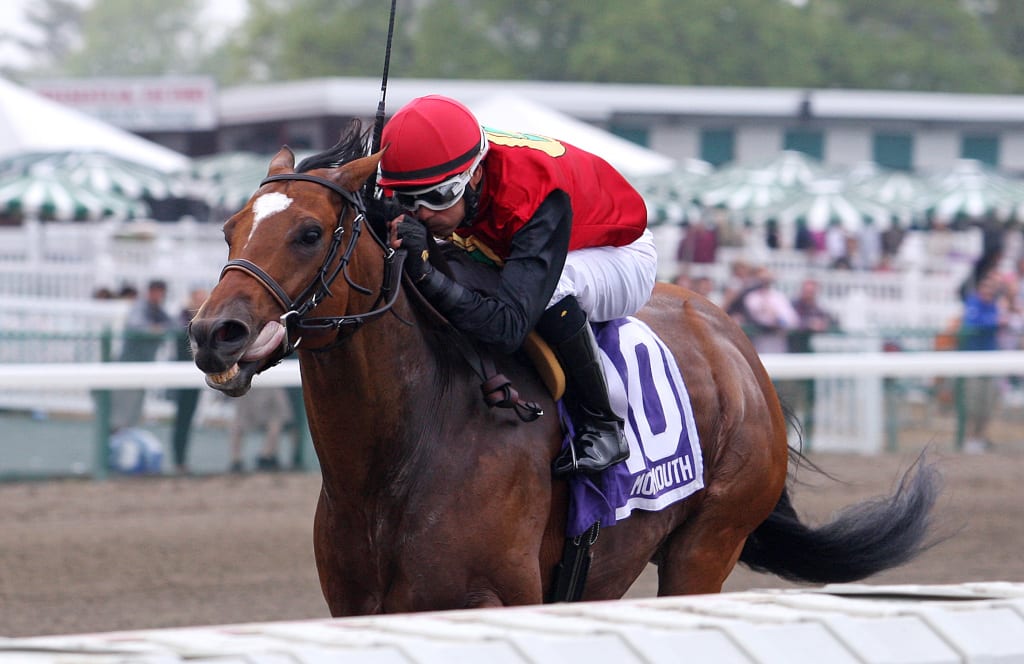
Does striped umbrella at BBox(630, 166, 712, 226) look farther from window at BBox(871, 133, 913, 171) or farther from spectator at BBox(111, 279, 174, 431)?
window at BBox(871, 133, 913, 171)

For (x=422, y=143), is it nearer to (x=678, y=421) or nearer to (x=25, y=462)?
(x=678, y=421)

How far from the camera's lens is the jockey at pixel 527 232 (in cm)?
330

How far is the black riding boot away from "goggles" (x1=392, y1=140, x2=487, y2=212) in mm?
376

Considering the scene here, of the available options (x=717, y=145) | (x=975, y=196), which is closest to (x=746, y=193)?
(x=975, y=196)

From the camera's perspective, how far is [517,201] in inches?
134

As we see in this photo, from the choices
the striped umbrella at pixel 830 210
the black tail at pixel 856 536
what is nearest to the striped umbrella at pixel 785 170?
the striped umbrella at pixel 830 210

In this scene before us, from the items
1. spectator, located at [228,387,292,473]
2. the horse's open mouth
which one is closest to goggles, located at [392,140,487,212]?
the horse's open mouth

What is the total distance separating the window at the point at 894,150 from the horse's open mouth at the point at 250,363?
27.0 metres

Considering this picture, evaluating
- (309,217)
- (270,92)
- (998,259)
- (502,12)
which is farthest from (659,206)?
(502,12)

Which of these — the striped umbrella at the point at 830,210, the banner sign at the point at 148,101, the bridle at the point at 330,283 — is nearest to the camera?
the bridle at the point at 330,283

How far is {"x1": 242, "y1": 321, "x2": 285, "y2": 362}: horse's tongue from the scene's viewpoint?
2.94 metres

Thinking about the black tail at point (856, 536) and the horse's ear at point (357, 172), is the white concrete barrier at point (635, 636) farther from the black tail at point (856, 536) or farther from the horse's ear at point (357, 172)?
the black tail at point (856, 536)

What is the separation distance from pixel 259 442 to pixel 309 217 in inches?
251

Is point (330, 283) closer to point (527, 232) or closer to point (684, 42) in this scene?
point (527, 232)
